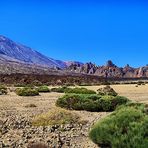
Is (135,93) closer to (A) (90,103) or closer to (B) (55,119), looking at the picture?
(A) (90,103)

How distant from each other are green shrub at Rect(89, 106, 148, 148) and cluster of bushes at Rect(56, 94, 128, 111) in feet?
42.0

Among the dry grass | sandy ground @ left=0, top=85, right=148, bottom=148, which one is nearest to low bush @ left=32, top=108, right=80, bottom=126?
sandy ground @ left=0, top=85, right=148, bottom=148

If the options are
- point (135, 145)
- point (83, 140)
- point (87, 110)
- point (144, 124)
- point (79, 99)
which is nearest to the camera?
point (135, 145)

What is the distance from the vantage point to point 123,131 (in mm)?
14594

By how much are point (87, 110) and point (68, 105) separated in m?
1.98

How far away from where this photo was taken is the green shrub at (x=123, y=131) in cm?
1370

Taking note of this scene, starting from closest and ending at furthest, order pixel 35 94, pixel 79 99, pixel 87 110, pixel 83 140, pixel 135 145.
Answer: pixel 135 145 < pixel 83 140 < pixel 87 110 < pixel 79 99 < pixel 35 94

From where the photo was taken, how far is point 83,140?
54.4 feet

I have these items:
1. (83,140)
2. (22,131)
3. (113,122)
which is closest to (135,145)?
(113,122)

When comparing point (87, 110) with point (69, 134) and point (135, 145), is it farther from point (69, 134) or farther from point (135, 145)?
point (135, 145)

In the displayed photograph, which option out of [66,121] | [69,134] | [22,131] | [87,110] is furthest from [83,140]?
[87,110]

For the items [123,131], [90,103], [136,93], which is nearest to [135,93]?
[136,93]

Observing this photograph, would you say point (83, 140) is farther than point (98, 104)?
No

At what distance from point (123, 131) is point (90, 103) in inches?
590
